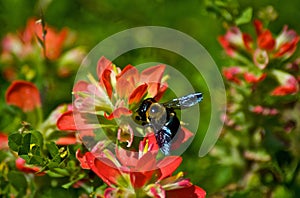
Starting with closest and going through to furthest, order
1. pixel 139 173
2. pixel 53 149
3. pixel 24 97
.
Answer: pixel 139 173
pixel 53 149
pixel 24 97

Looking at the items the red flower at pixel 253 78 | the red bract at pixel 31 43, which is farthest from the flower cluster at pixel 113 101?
the red bract at pixel 31 43

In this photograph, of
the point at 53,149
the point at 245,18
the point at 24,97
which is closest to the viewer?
the point at 53,149

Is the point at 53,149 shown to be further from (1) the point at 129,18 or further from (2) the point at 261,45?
(1) the point at 129,18

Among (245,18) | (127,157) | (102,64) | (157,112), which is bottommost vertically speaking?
(127,157)

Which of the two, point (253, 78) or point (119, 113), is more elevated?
point (253, 78)

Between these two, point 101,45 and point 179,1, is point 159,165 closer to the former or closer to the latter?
point 101,45

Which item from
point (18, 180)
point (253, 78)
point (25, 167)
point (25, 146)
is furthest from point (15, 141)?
point (253, 78)

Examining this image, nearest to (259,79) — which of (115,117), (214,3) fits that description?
(214,3)
